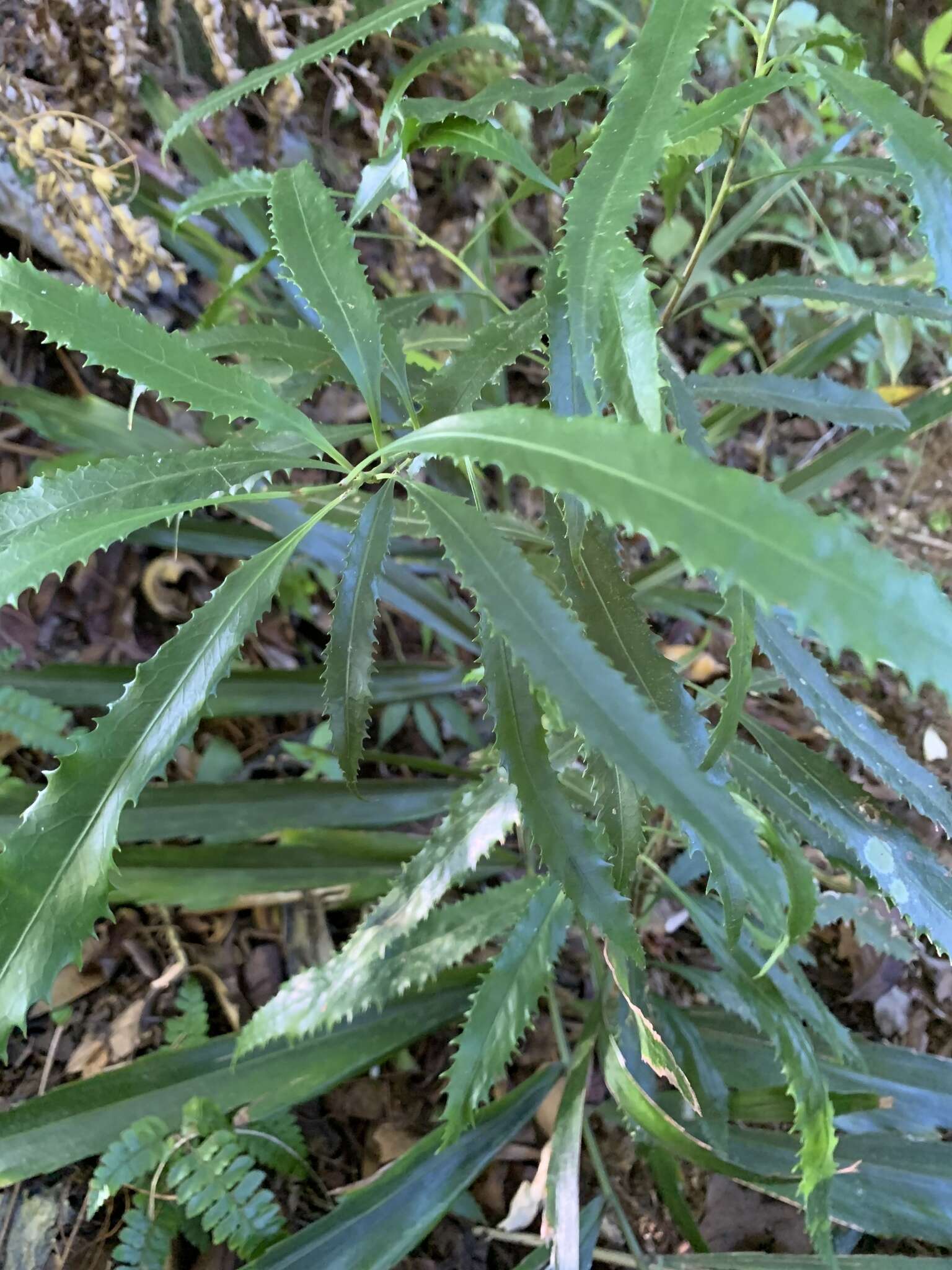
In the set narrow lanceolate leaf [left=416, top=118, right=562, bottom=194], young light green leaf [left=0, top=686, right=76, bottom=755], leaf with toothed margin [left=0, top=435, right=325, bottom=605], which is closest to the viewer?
leaf with toothed margin [left=0, top=435, right=325, bottom=605]

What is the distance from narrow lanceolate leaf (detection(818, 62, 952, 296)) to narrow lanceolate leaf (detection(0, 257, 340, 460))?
390 mm

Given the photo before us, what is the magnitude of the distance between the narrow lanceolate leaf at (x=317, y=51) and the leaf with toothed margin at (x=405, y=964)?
70cm

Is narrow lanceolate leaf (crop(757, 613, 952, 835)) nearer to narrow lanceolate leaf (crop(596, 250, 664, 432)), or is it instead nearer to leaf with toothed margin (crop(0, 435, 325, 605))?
narrow lanceolate leaf (crop(596, 250, 664, 432))

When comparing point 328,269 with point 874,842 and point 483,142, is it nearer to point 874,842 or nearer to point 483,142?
point 483,142

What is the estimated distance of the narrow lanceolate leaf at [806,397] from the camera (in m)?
0.65

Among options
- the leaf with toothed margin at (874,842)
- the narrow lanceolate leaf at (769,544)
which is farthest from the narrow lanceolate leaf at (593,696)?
the leaf with toothed margin at (874,842)

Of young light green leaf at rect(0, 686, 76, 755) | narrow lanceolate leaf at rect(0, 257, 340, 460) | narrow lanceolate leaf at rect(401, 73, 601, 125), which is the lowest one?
young light green leaf at rect(0, 686, 76, 755)

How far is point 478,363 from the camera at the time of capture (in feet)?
1.73

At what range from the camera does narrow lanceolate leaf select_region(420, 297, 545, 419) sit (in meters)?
0.52

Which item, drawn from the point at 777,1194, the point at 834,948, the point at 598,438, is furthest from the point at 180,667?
the point at 834,948

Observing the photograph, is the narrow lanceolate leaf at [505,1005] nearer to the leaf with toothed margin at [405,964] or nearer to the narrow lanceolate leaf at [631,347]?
the leaf with toothed margin at [405,964]

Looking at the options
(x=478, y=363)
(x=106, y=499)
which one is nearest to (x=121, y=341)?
(x=106, y=499)

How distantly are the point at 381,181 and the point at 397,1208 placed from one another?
86cm

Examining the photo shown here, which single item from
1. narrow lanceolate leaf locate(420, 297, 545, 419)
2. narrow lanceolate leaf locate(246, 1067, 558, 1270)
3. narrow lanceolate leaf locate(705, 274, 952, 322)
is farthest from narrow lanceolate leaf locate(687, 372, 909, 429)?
narrow lanceolate leaf locate(246, 1067, 558, 1270)
